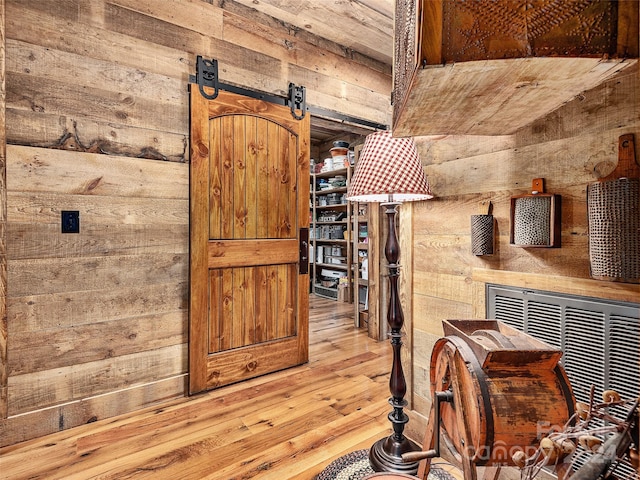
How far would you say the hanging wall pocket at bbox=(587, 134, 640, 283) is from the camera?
1021 millimetres

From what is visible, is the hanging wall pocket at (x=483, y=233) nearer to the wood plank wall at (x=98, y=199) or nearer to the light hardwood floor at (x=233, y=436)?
Answer: the light hardwood floor at (x=233, y=436)

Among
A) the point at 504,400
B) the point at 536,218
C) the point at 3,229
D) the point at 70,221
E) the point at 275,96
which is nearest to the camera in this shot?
the point at 504,400

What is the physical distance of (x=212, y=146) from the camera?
2498 millimetres

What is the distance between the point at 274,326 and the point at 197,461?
1192mm

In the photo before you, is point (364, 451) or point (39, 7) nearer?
point (364, 451)

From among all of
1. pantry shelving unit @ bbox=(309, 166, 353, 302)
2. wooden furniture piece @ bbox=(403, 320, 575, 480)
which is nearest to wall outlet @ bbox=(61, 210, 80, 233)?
wooden furniture piece @ bbox=(403, 320, 575, 480)

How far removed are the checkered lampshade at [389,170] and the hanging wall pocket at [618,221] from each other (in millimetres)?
613

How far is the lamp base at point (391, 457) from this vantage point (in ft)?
5.15

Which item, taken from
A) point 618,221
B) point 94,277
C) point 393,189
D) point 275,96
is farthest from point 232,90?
point 618,221

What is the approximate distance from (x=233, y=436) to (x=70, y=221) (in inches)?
59.5

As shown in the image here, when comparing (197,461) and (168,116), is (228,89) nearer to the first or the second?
(168,116)

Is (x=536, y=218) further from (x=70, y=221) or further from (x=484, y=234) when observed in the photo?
(x=70, y=221)

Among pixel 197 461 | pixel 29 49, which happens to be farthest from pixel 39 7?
pixel 197 461

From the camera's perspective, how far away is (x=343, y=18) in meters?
2.88
